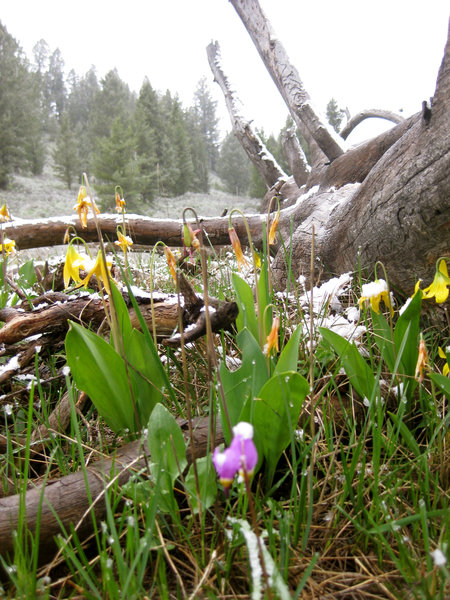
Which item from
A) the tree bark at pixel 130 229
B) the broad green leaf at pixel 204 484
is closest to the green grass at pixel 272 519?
the broad green leaf at pixel 204 484

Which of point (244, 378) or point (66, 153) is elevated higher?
point (66, 153)

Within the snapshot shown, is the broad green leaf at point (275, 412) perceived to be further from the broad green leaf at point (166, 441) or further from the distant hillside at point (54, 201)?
the distant hillside at point (54, 201)

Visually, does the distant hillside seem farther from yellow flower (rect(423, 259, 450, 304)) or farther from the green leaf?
the green leaf

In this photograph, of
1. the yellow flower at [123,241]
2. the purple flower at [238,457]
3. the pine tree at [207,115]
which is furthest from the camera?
the pine tree at [207,115]

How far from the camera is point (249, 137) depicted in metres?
4.82

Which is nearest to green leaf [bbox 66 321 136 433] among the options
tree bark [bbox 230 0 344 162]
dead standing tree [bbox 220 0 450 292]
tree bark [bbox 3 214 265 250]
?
dead standing tree [bbox 220 0 450 292]

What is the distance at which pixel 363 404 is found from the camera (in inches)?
47.3

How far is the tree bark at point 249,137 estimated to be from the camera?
15.8 feet

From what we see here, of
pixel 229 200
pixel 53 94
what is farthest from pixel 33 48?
pixel 229 200

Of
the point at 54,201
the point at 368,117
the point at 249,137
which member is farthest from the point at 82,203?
the point at 54,201

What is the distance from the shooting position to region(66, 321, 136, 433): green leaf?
1100 millimetres

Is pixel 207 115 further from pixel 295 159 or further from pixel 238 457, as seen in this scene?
pixel 238 457

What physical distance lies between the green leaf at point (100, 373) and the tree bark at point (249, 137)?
4.06 meters

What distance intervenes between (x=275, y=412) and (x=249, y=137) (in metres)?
4.54
